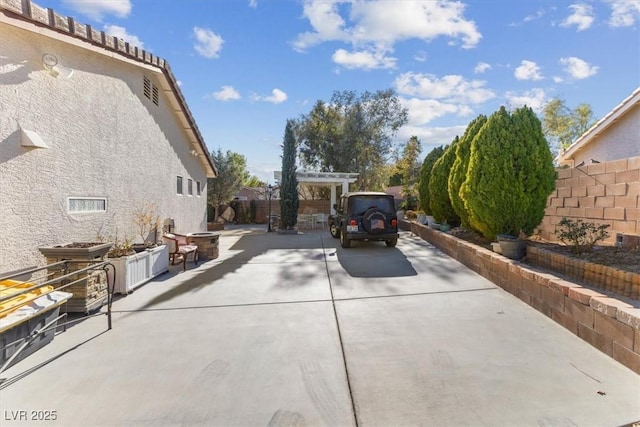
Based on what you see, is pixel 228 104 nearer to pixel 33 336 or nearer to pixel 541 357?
pixel 33 336

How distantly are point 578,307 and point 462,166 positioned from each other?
5.90 meters

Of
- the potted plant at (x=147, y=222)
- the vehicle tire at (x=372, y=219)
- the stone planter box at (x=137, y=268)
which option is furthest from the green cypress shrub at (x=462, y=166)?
the potted plant at (x=147, y=222)

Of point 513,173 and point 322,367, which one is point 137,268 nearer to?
point 322,367

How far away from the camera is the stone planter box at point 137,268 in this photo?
537cm

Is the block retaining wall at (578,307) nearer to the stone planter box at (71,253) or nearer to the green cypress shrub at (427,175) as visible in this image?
the stone planter box at (71,253)

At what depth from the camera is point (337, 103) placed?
931 inches

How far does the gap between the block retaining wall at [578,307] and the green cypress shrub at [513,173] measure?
1078 mm

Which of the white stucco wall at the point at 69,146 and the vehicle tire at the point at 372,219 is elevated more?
the white stucco wall at the point at 69,146

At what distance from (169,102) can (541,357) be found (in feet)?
35.6

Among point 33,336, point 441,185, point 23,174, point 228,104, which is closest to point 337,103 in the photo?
point 228,104

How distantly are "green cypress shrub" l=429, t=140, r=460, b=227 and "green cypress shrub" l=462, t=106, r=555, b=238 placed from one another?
4431mm

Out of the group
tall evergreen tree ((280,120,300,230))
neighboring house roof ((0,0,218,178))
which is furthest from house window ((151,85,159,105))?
tall evergreen tree ((280,120,300,230))

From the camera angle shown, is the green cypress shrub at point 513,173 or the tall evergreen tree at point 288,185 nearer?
the green cypress shrub at point 513,173

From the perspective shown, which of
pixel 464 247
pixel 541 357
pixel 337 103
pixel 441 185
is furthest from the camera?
pixel 337 103
